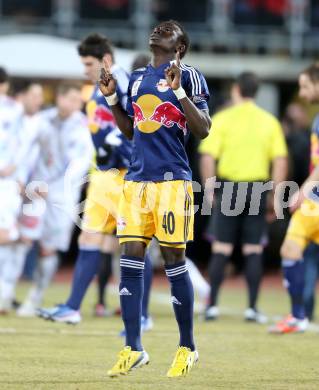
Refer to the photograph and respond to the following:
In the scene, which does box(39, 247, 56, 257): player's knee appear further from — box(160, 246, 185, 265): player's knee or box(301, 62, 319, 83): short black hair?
box(160, 246, 185, 265): player's knee

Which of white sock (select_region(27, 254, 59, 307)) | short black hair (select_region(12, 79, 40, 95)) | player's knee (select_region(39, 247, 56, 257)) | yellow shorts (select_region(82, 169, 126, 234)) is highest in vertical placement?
short black hair (select_region(12, 79, 40, 95))

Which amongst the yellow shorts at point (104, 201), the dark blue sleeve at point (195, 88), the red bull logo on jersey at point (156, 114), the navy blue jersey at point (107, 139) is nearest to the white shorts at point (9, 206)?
the yellow shorts at point (104, 201)

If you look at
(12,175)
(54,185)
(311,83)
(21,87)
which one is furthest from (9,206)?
(311,83)

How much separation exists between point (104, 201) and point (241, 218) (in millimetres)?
2558

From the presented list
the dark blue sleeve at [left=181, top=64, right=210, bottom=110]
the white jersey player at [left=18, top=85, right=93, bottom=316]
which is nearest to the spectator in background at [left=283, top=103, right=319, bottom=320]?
the white jersey player at [left=18, top=85, right=93, bottom=316]

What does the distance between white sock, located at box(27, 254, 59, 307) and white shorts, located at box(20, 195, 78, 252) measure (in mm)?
162

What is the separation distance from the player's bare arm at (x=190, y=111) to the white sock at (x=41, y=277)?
16.4ft

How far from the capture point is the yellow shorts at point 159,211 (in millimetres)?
6699

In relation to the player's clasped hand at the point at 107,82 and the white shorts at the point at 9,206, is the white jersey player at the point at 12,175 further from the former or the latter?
the player's clasped hand at the point at 107,82

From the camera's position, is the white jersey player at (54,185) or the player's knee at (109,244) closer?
the white jersey player at (54,185)

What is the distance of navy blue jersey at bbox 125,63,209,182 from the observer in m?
6.66

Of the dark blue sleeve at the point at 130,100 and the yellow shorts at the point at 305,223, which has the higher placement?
the dark blue sleeve at the point at 130,100

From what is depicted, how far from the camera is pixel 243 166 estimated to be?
1125cm

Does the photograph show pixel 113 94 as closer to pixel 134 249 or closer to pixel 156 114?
pixel 156 114
